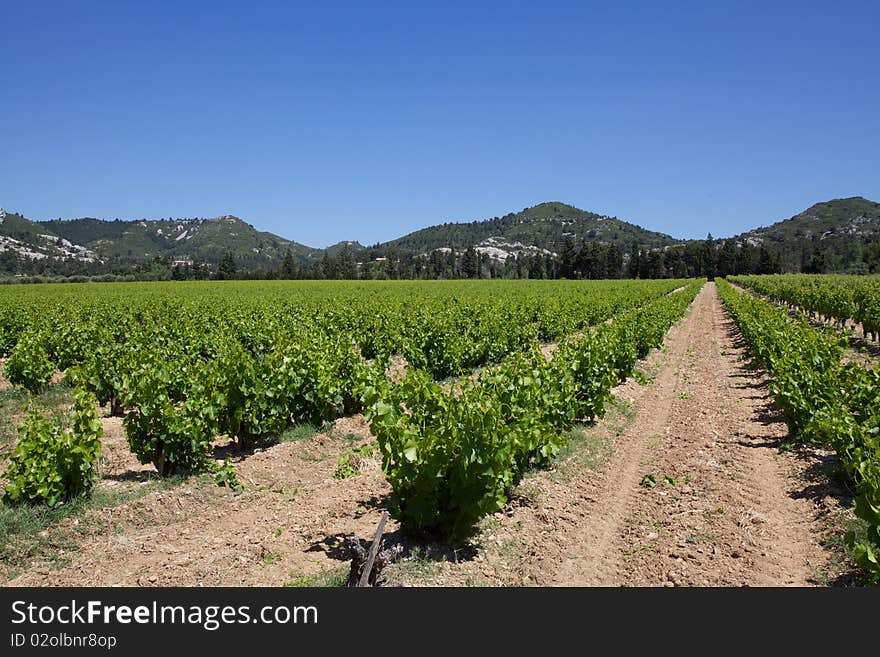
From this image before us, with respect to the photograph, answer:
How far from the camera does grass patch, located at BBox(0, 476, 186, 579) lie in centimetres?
555

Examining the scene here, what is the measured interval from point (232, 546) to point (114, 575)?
111cm

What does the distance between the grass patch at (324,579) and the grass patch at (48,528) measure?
2.45 meters

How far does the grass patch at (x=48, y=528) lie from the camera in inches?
219

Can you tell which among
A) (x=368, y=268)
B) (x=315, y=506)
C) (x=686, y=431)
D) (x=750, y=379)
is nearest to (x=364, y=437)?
(x=315, y=506)

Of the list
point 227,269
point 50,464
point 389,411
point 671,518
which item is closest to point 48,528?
point 50,464

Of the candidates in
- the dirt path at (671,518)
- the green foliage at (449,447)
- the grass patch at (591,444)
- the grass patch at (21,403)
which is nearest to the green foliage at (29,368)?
the grass patch at (21,403)

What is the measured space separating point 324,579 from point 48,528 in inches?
133

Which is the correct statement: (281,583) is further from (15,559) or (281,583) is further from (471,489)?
(15,559)

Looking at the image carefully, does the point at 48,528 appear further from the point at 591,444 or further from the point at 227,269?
the point at 227,269

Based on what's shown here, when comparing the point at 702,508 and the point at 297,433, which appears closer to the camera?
the point at 702,508

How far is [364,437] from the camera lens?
32.8ft

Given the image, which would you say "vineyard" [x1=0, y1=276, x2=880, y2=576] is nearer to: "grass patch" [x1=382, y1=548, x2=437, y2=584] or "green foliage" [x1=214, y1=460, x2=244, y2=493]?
"green foliage" [x1=214, y1=460, x2=244, y2=493]

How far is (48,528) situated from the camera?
19.9ft

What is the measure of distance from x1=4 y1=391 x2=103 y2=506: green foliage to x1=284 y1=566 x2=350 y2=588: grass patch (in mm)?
3223
